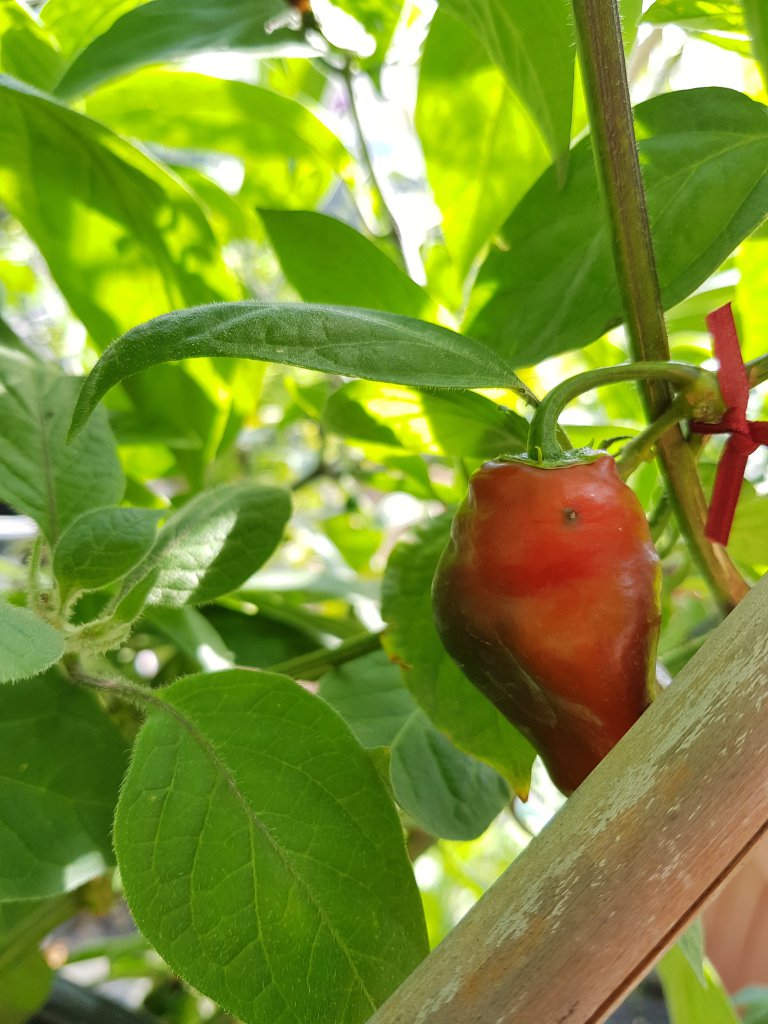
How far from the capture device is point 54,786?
0.82ft

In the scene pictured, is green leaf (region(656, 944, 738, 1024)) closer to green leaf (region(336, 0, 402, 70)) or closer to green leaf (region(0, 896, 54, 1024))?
green leaf (region(0, 896, 54, 1024))

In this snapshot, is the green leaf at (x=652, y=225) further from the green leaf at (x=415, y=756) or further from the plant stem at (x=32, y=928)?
the plant stem at (x=32, y=928)

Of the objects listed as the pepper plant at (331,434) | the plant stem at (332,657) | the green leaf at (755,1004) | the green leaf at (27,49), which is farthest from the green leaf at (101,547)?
the green leaf at (755,1004)

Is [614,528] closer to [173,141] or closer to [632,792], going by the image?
[632,792]

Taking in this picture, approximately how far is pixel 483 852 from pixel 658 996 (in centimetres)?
23

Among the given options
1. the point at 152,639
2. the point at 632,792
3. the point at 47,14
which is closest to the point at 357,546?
the point at 152,639

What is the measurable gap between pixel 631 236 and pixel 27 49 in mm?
284

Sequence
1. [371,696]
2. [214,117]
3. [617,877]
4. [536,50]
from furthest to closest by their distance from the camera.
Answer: [214,117]
[371,696]
[536,50]
[617,877]

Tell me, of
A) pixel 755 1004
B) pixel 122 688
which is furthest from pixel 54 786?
pixel 755 1004

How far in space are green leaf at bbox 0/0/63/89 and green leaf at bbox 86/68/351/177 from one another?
58 millimetres

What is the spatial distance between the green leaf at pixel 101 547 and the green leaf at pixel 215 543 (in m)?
0.01

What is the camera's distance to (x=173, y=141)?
1.52 ft

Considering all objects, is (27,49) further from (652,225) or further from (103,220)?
(652,225)

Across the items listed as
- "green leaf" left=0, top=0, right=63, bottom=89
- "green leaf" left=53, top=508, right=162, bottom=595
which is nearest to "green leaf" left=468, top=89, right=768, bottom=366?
"green leaf" left=53, top=508, right=162, bottom=595
